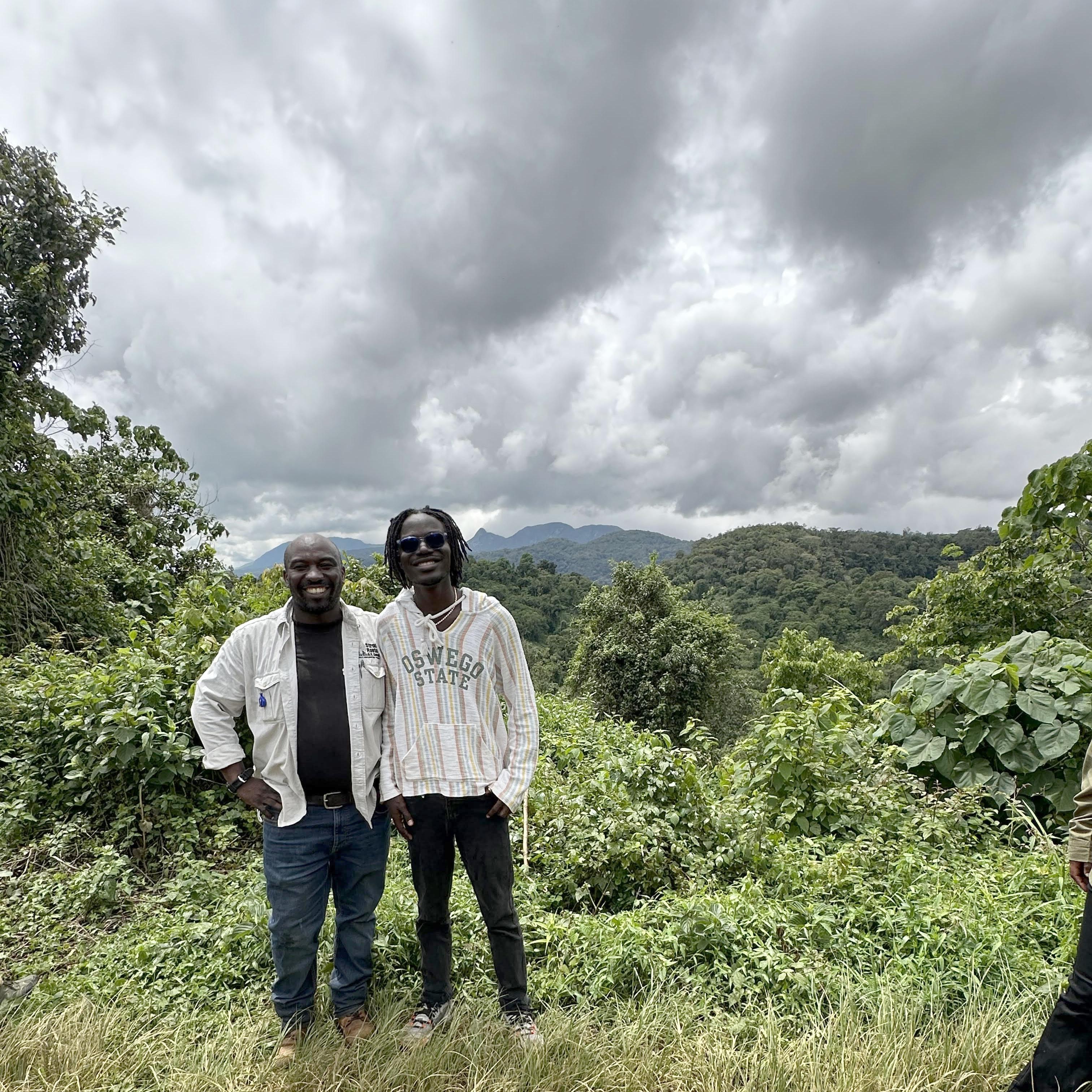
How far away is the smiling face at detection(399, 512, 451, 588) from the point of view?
7.55 feet

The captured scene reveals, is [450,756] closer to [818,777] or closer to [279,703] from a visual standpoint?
[279,703]

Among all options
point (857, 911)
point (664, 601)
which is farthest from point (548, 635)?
point (857, 911)

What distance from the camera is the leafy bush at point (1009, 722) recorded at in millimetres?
4098

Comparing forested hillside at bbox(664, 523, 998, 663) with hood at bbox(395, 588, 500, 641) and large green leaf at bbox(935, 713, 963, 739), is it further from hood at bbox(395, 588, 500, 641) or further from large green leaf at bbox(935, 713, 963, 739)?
hood at bbox(395, 588, 500, 641)

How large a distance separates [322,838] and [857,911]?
234 cm

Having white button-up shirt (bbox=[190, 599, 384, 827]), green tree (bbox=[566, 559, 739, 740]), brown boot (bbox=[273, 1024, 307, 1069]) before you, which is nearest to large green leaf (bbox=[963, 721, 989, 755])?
white button-up shirt (bbox=[190, 599, 384, 827])

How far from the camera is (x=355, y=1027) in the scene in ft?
7.75

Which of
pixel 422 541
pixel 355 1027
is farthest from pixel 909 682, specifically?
pixel 355 1027

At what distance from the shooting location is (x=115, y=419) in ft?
37.1

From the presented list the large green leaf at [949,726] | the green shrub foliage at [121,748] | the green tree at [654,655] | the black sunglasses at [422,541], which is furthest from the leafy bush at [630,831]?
the green tree at [654,655]

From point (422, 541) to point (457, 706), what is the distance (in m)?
0.61

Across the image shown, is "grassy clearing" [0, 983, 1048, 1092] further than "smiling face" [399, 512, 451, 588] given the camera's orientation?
No

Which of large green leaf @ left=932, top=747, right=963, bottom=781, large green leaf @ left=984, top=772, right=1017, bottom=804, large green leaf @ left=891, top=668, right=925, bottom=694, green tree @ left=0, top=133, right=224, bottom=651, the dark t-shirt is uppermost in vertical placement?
green tree @ left=0, top=133, right=224, bottom=651

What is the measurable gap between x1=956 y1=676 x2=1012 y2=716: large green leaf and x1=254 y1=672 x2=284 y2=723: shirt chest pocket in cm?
438
